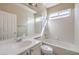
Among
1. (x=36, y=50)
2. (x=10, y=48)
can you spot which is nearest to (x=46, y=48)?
(x=36, y=50)

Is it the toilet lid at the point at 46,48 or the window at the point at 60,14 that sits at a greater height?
the window at the point at 60,14

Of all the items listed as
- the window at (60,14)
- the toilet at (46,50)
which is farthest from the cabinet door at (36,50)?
the window at (60,14)

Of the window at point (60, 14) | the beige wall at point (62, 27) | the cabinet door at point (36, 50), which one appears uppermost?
the window at point (60, 14)

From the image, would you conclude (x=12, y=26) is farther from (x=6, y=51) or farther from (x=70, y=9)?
(x=70, y=9)

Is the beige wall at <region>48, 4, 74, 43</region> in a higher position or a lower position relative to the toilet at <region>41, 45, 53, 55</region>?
higher

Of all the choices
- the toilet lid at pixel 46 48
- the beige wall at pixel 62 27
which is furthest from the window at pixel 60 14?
the toilet lid at pixel 46 48

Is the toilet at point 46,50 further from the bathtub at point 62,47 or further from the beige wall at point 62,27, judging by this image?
the beige wall at point 62,27

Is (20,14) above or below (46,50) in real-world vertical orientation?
above

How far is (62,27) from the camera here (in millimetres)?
1232

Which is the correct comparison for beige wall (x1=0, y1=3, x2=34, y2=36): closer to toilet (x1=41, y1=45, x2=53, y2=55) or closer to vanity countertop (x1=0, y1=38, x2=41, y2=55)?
vanity countertop (x1=0, y1=38, x2=41, y2=55)

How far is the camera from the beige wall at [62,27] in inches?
46.8

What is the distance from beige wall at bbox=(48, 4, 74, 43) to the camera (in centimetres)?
119

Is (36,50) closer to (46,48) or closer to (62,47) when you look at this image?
(46,48)

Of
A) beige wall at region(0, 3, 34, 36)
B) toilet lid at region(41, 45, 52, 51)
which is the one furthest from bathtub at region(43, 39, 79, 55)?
beige wall at region(0, 3, 34, 36)
